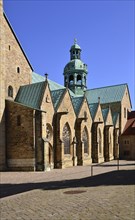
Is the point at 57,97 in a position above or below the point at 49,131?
above

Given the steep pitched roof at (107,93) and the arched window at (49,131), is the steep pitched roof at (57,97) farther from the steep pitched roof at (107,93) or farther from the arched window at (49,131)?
the steep pitched roof at (107,93)

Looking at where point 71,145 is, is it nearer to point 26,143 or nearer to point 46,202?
point 26,143

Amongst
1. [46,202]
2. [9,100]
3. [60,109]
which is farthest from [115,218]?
[60,109]

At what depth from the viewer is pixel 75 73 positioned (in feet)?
194

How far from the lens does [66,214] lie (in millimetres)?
9219

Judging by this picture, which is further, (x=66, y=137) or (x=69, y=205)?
(x=66, y=137)

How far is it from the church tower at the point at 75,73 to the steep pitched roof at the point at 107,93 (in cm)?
250

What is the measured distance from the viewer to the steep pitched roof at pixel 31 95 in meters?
31.3

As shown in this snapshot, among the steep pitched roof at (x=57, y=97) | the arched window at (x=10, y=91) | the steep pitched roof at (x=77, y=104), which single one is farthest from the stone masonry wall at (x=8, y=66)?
the steep pitched roof at (x=77, y=104)

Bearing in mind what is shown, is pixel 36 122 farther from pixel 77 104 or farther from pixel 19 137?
pixel 77 104

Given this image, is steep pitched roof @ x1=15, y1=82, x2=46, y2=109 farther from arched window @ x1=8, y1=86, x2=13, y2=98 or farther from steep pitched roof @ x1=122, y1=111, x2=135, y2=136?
steep pitched roof @ x1=122, y1=111, x2=135, y2=136

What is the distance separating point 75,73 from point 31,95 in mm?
27842

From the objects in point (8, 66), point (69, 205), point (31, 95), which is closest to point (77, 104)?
point (31, 95)

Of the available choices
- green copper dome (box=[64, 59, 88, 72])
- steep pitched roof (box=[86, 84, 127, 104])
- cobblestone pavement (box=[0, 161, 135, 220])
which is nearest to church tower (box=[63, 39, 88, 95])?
green copper dome (box=[64, 59, 88, 72])
